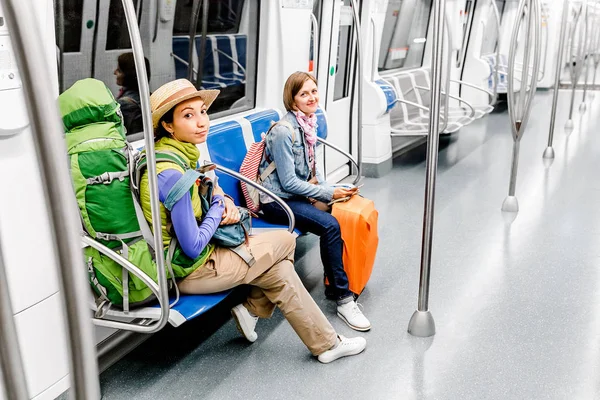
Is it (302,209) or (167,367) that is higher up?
(302,209)

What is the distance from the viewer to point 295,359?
291cm

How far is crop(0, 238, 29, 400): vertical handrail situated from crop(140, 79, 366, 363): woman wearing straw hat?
1.64 meters

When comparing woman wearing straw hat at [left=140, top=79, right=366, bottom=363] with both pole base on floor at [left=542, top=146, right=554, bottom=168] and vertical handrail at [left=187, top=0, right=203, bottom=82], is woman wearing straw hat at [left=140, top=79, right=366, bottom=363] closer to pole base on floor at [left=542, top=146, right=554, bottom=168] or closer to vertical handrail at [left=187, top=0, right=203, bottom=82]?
vertical handrail at [left=187, top=0, right=203, bottom=82]

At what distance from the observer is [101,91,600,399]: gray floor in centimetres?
270

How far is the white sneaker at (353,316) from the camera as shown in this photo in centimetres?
321

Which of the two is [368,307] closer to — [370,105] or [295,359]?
[295,359]

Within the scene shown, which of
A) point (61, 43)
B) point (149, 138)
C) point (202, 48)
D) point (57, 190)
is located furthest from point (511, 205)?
point (57, 190)

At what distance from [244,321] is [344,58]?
3807 mm

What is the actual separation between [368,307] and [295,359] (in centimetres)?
71

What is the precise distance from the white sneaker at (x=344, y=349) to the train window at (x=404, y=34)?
17.3ft

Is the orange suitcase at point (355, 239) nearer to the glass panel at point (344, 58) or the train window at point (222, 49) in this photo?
the train window at point (222, 49)

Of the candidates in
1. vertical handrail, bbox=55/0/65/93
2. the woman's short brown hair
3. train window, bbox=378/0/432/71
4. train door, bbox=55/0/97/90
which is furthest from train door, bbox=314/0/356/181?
vertical handrail, bbox=55/0/65/93

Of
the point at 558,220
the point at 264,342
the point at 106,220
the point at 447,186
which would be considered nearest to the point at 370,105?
the point at 447,186

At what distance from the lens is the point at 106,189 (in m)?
2.30
